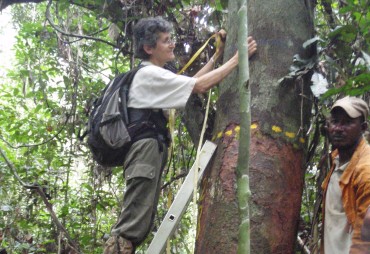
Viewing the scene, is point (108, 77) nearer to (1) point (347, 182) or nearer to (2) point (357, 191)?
(1) point (347, 182)

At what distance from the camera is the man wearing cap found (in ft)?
7.27

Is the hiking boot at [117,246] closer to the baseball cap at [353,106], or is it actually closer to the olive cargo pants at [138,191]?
the olive cargo pants at [138,191]

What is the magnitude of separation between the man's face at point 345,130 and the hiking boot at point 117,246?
4.61 ft

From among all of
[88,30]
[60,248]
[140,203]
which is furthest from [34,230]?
[140,203]

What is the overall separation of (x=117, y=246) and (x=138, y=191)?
0.36 metres

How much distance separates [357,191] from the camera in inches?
88.7

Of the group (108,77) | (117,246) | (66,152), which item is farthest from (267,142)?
(66,152)

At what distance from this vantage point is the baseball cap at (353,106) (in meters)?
2.53

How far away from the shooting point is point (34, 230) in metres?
6.67

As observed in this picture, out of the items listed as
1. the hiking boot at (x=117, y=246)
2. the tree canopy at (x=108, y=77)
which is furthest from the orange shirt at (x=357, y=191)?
the hiking boot at (x=117, y=246)

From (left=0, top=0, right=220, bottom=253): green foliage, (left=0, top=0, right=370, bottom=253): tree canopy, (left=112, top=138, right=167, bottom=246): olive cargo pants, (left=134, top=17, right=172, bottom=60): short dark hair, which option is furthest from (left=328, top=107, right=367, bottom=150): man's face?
(left=0, top=0, right=220, bottom=253): green foliage

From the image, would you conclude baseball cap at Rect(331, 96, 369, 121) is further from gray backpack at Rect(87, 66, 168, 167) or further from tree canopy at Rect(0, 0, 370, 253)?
gray backpack at Rect(87, 66, 168, 167)

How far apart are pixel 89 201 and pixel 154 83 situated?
9.96ft

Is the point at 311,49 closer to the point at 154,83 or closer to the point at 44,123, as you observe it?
the point at 154,83
